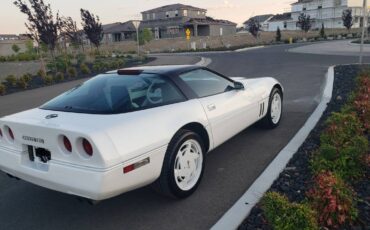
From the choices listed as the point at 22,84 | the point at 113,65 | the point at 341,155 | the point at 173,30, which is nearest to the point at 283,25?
the point at 173,30

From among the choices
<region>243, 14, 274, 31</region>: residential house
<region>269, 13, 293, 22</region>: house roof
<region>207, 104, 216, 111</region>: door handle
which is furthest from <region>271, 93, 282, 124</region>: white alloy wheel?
<region>243, 14, 274, 31</region>: residential house

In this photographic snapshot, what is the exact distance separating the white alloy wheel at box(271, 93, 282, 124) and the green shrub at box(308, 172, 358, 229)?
9.92 feet

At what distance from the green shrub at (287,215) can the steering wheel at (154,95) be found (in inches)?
63.8

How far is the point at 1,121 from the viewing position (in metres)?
3.43

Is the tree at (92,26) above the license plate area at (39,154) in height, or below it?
above

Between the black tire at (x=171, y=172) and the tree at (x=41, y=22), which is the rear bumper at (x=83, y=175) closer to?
the black tire at (x=171, y=172)

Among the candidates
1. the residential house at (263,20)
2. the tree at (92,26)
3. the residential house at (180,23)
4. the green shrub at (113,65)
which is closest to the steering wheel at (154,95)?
the green shrub at (113,65)

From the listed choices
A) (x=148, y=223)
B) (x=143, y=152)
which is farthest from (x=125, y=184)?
Result: (x=148, y=223)

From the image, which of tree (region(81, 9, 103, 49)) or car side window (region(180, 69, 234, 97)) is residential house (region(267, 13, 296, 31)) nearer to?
tree (region(81, 9, 103, 49))

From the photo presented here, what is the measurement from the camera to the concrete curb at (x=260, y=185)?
2.97m

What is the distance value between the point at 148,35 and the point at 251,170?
51.0m

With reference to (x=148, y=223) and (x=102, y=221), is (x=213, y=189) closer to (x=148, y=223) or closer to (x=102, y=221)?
(x=148, y=223)

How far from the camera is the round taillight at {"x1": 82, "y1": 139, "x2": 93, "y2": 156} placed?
2783mm

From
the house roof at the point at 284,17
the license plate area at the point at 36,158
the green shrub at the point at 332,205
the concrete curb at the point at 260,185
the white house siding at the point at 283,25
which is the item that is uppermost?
the house roof at the point at 284,17
